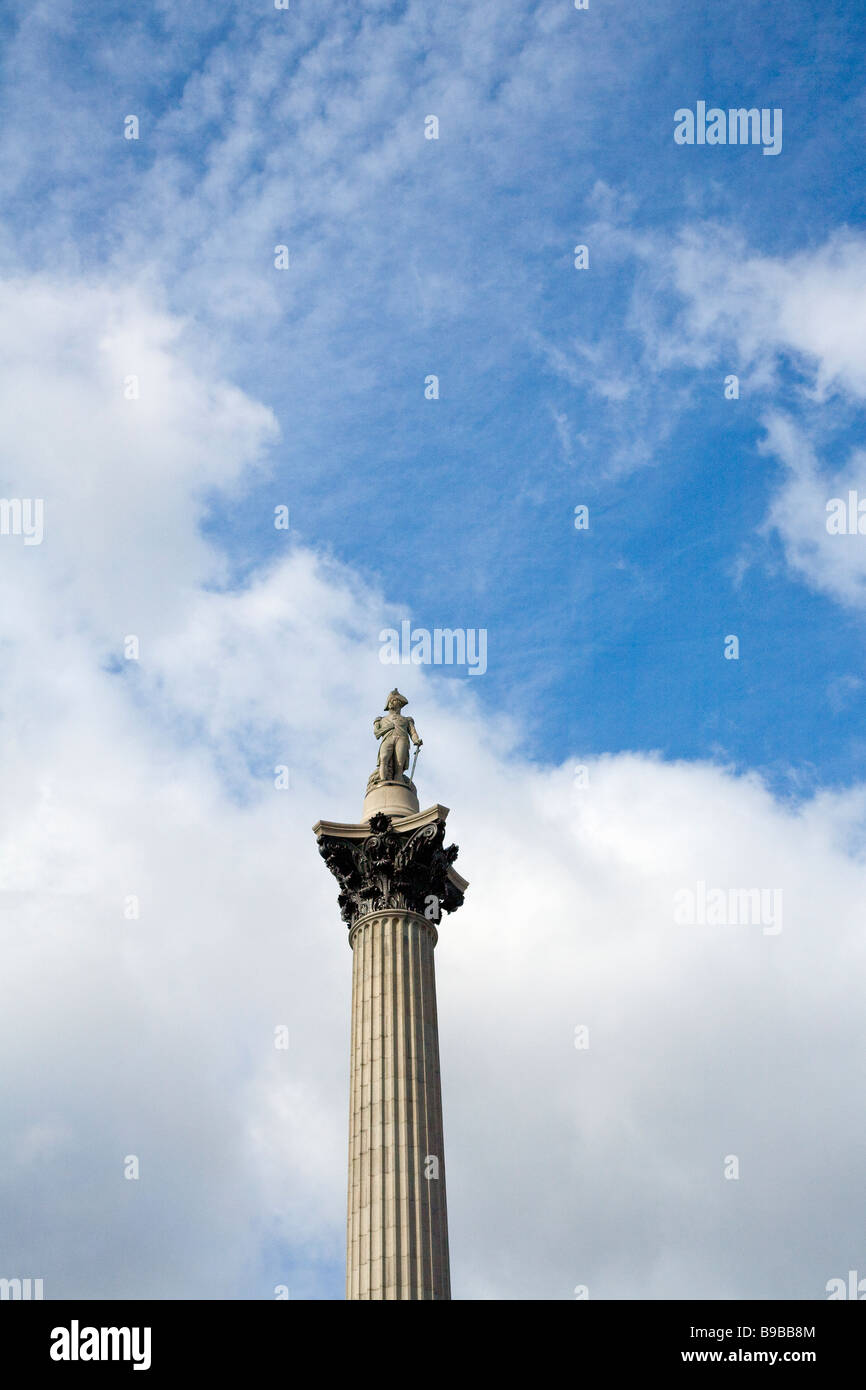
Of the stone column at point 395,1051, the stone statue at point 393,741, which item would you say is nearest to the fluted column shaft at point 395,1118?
the stone column at point 395,1051

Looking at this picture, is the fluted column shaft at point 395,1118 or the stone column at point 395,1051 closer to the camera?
the fluted column shaft at point 395,1118

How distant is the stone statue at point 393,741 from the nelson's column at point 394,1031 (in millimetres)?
42

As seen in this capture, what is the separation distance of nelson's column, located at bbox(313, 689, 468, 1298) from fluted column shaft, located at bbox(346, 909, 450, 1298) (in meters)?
0.03

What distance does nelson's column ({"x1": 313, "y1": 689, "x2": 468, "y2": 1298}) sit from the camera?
33125 mm

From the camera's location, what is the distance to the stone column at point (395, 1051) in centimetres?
3309

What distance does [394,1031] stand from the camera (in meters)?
36.1

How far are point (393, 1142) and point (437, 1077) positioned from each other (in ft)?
7.62

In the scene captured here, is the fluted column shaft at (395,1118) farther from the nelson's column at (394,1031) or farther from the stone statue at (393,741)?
the stone statue at (393,741)

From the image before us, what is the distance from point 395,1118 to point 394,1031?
2.13 m

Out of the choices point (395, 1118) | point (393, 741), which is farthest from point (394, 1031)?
point (393, 741)
